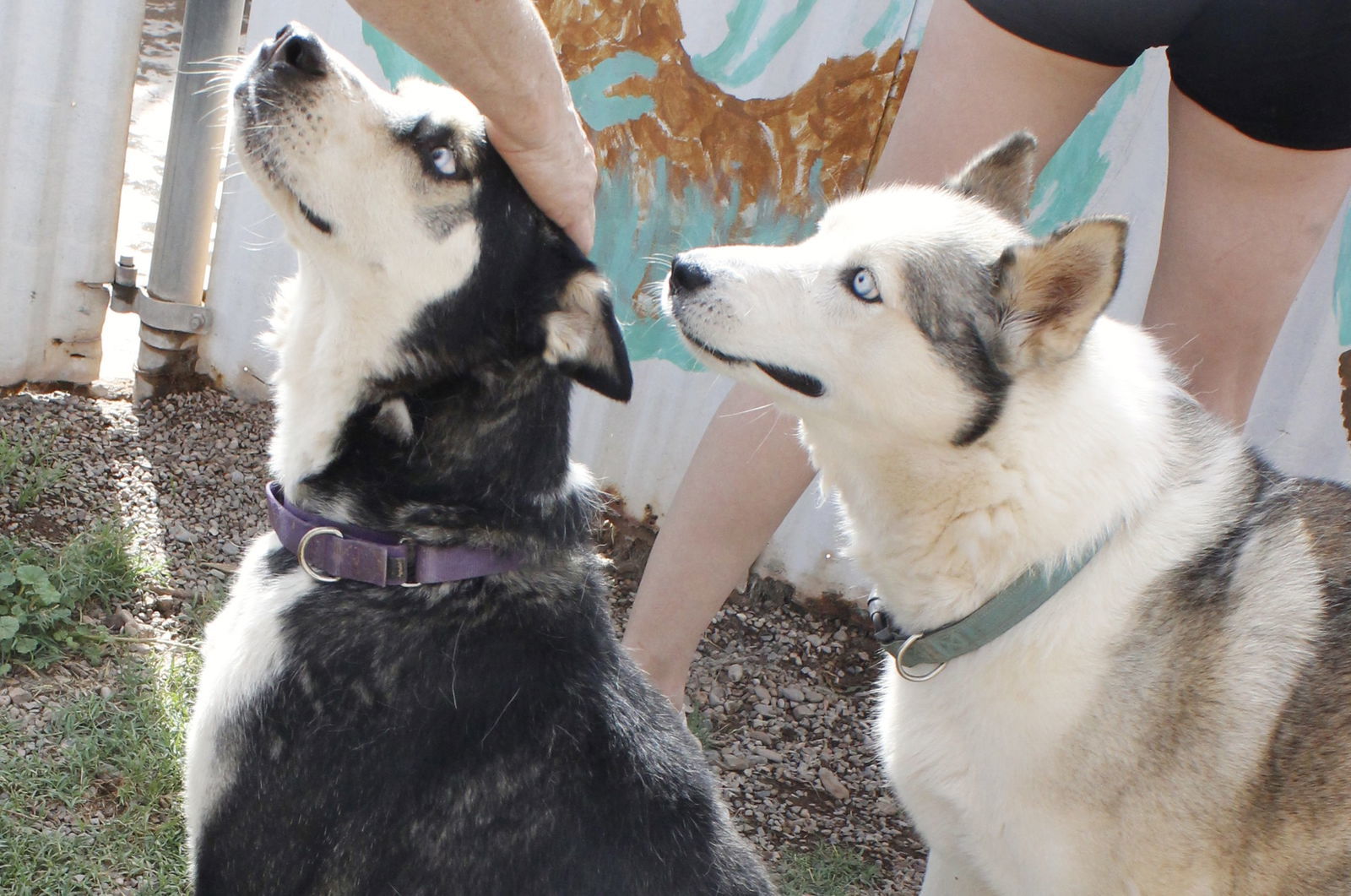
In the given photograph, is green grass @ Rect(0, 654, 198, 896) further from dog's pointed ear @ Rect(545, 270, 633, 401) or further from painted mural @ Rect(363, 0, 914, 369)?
painted mural @ Rect(363, 0, 914, 369)

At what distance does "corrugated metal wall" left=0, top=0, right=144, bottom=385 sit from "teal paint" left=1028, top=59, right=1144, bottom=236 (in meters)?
2.99

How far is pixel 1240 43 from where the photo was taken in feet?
8.36

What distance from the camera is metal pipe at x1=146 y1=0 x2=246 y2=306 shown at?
3.94 m

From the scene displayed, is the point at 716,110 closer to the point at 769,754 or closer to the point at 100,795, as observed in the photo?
the point at 769,754

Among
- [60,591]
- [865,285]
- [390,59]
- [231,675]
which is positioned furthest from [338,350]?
[390,59]

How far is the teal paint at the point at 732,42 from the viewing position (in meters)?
3.81

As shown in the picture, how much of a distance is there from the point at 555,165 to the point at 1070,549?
1212mm

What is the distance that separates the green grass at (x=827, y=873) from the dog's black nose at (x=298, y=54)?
226cm

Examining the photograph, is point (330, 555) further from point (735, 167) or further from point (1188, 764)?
point (735, 167)

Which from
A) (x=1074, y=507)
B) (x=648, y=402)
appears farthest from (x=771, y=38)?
(x=1074, y=507)

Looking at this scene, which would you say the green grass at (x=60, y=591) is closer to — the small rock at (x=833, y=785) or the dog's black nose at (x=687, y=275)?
the dog's black nose at (x=687, y=275)

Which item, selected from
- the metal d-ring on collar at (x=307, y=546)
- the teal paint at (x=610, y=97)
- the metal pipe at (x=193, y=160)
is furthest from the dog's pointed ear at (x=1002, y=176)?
the metal pipe at (x=193, y=160)

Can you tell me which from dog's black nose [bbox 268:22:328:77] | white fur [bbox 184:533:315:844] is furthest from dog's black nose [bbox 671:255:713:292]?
white fur [bbox 184:533:315:844]

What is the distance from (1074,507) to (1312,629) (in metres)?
0.49
